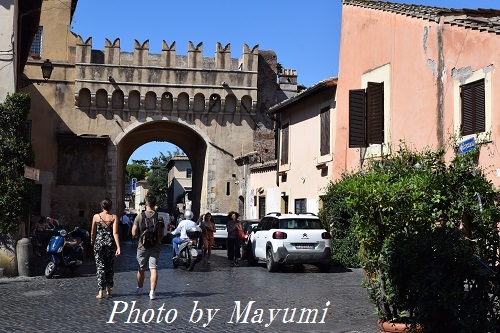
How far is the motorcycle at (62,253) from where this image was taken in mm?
14250

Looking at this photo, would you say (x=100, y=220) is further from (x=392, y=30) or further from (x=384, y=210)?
A: (x=392, y=30)

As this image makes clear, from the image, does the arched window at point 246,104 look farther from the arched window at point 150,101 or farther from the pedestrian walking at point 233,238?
the pedestrian walking at point 233,238

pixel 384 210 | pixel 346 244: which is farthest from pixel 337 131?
pixel 384 210

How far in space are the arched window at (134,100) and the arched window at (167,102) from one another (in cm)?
129

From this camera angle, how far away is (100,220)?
11.4 metres

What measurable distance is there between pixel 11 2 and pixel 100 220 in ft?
21.3

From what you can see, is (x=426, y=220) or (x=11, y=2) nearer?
(x=426, y=220)

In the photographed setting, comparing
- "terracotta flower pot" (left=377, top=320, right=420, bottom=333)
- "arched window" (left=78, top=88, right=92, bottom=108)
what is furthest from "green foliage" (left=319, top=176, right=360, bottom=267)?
"arched window" (left=78, top=88, right=92, bottom=108)

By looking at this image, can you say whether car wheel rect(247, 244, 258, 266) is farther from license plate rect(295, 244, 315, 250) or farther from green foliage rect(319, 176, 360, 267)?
license plate rect(295, 244, 315, 250)

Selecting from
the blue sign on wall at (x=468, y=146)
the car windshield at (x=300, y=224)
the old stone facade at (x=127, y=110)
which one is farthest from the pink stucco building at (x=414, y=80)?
the old stone facade at (x=127, y=110)

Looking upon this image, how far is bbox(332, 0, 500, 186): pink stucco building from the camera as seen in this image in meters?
13.5

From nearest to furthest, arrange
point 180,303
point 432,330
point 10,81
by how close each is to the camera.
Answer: point 432,330 → point 180,303 → point 10,81

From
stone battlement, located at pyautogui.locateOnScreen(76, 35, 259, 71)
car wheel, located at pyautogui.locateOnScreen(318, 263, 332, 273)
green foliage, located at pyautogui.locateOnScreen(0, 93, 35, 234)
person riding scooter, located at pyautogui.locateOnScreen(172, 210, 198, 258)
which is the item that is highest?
stone battlement, located at pyautogui.locateOnScreen(76, 35, 259, 71)

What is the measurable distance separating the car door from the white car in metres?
0.31
